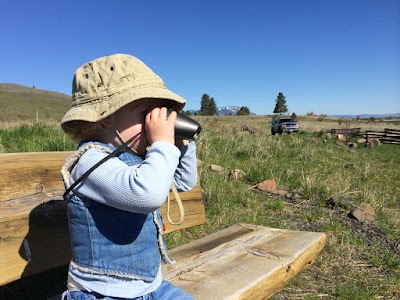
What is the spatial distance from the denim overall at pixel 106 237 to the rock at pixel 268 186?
3.76 m

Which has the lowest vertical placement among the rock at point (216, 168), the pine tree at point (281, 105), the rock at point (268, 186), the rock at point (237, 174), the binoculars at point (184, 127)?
the rock at point (268, 186)

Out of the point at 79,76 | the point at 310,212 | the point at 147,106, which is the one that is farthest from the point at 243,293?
the point at 310,212

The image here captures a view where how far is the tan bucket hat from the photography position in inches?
56.5

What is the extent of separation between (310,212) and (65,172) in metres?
3.47

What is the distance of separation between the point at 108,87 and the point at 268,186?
3965mm

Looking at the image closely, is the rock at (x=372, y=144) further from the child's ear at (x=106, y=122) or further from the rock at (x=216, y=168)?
the child's ear at (x=106, y=122)

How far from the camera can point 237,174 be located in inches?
217

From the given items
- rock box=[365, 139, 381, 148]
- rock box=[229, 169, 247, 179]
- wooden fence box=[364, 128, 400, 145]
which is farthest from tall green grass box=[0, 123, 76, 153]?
wooden fence box=[364, 128, 400, 145]

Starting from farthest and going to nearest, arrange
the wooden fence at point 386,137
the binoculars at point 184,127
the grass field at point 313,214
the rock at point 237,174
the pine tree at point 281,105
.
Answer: the pine tree at point 281,105
the wooden fence at point 386,137
the rock at point 237,174
the grass field at point 313,214
the binoculars at point 184,127

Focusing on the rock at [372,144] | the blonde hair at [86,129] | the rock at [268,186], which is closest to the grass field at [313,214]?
the rock at [268,186]

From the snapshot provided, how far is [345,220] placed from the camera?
13.7 ft

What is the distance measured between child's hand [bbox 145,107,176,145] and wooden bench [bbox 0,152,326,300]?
751 millimetres

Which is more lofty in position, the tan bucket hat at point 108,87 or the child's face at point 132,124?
the tan bucket hat at point 108,87

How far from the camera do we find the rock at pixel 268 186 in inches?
200
